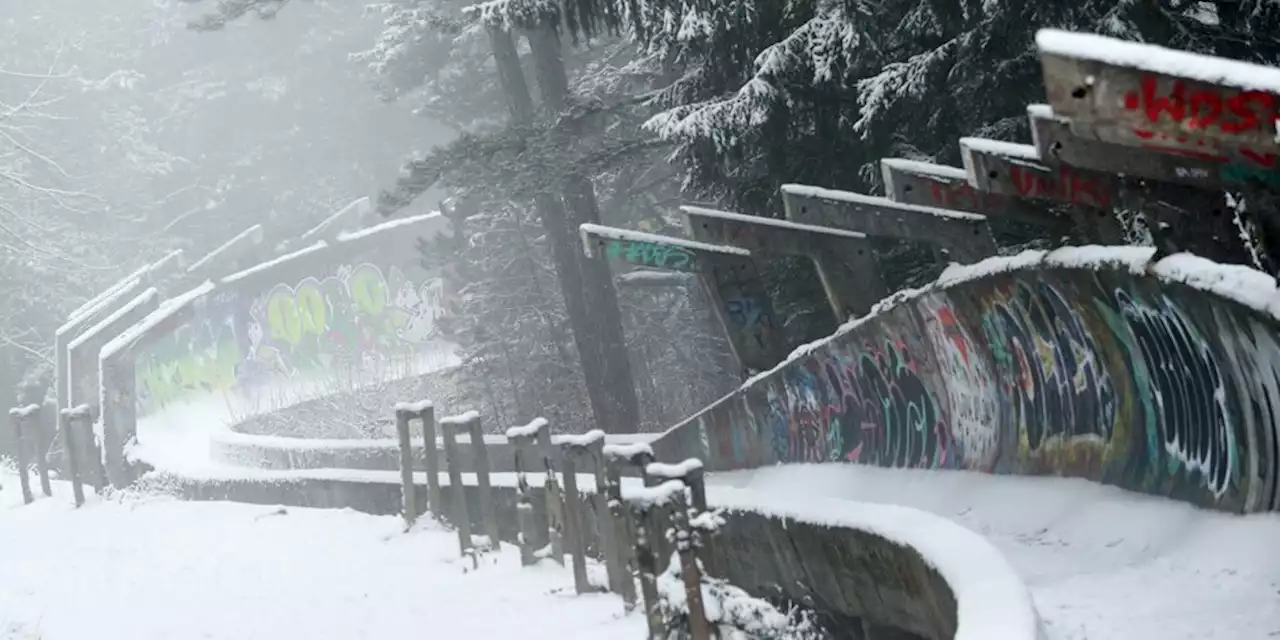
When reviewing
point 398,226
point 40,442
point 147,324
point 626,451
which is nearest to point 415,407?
point 626,451

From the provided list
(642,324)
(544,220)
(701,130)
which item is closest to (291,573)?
(701,130)

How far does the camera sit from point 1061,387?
879 centimetres

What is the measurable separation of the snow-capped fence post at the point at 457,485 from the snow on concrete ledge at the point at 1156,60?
8.07 metres

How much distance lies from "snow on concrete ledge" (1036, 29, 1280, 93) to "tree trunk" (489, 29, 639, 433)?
16.9m

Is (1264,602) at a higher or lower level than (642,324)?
higher

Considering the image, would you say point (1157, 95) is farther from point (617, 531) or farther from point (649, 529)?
point (617, 531)

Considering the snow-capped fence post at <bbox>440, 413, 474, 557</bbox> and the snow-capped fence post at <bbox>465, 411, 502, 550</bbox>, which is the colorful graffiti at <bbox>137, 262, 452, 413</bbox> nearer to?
the snow-capped fence post at <bbox>440, 413, 474, 557</bbox>

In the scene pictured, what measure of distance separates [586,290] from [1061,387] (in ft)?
47.5

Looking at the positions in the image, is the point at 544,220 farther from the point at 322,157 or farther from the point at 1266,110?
the point at 322,157

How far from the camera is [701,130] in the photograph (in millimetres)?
14992

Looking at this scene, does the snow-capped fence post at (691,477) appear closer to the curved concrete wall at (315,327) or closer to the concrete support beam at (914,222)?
the concrete support beam at (914,222)

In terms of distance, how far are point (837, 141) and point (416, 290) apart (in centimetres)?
2689

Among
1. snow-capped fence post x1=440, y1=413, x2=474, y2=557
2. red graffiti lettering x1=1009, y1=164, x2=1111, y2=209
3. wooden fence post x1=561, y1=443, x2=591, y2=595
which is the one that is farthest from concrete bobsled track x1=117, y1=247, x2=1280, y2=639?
wooden fence post x1=561, y1=443, x2=591, y2=595

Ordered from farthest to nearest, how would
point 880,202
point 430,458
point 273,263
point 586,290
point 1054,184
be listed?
point 273,263 < point 586,290 < point 430,458 < point 880,202 < point 1054,184
